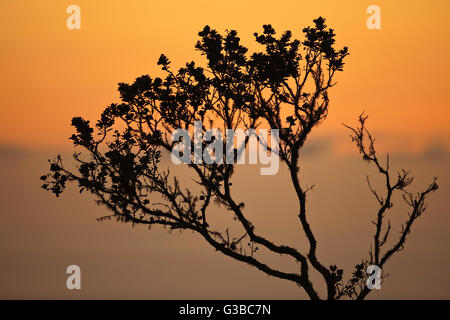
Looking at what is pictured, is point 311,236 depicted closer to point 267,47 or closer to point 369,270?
point 369,270

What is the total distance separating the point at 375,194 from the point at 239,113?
179 inches

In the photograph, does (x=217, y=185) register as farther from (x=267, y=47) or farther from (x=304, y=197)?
(x=267, y=47)

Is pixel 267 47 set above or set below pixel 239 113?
above

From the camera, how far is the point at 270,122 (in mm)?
20203

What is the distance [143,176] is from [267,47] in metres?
4.94
